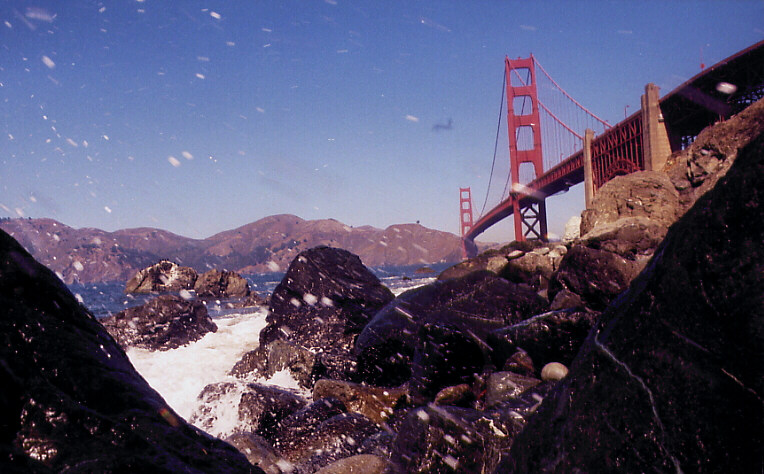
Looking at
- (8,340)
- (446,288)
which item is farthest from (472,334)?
(8,340)

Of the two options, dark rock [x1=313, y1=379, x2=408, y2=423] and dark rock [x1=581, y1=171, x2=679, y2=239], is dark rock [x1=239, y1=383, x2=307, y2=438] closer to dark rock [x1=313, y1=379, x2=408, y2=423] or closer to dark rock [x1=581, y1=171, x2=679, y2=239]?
dark rock [x1=313, y1=379, x2=408, y2=423]

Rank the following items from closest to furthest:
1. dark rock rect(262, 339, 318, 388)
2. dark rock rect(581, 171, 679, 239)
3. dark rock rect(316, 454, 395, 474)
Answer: dark rock rect(316, 454, 395, 474) < dark rock rect(262, 339, 318, 388) < dark rock rect(581, 171, 679, 239)

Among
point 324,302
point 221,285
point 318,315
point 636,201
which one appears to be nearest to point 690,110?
point 636,201

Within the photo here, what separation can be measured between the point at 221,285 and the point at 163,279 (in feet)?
45.4

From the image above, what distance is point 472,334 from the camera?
4.21 metres

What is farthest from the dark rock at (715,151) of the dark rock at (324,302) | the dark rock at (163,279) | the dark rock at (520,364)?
the dark rock at (163,279)

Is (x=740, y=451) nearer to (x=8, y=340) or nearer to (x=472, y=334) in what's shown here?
(x=8, y=340)

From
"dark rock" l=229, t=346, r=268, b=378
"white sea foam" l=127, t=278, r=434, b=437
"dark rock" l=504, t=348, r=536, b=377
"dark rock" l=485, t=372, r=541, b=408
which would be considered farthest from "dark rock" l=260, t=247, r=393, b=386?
"dark rock" l=485, t=372, r=541, b=408

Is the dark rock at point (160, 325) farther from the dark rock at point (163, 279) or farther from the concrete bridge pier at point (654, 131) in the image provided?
the dark rock at point (163, 279)

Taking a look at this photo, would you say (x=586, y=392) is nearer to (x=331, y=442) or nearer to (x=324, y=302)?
(x=331, y=442)

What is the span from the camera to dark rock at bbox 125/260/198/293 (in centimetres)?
4419

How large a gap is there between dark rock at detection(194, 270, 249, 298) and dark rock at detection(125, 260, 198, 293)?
24.0 feet

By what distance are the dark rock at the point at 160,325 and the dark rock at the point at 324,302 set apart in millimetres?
2048

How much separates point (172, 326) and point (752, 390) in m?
9.34
